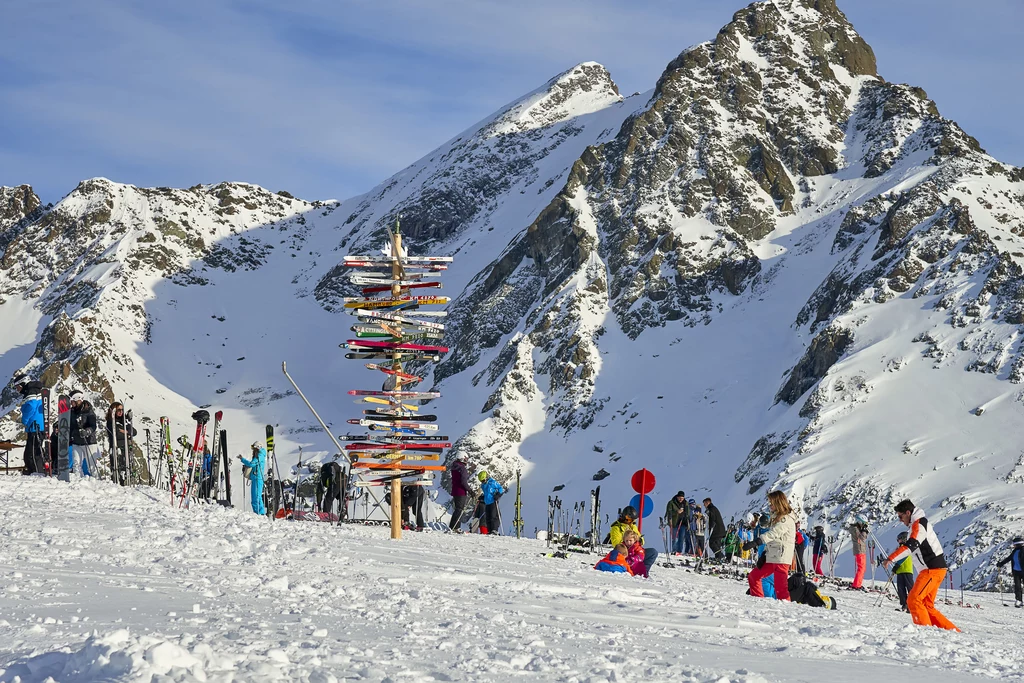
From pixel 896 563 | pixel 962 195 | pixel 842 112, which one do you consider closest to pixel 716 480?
pixel 962 195

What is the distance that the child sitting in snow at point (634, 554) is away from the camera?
16.8 meters

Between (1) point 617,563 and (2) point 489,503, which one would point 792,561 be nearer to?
(1) point 617,563

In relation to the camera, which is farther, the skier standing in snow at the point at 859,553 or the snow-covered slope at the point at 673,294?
the snow-covered slope at the point at 673,294

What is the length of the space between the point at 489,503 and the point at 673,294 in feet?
211

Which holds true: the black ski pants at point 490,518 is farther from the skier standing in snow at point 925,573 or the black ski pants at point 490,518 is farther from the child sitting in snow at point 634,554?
the skier standing in snow at point 925,573

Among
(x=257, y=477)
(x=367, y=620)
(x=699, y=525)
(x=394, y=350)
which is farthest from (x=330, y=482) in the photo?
(x=367, y=620)

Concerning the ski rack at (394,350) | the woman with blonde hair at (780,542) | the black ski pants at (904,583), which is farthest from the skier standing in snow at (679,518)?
the woman with blonde hair at (780,542)

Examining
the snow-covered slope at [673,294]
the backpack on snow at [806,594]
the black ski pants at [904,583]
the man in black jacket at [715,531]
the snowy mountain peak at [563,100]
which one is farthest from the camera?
the snowy mountain peak at [563,100]

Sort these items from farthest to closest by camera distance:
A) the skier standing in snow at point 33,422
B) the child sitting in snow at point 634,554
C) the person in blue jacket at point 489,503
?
the person in blue jacket at point 489,503 < the skier standing in snow at point 33,422 < the child sitting in snow at point 634,554

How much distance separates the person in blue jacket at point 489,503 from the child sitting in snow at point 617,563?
362 inches

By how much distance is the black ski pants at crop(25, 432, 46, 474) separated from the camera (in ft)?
75.3

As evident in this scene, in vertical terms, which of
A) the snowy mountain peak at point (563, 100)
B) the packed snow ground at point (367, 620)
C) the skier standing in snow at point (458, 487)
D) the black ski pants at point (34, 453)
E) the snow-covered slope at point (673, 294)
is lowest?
the packed snow ground at point (367, 620)

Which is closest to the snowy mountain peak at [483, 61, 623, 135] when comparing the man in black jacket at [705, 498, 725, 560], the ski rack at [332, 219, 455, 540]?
the man in black jacket at [705, 498, 725, 560]

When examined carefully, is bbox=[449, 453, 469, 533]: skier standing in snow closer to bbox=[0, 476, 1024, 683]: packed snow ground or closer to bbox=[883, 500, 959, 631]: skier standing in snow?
bbox=[0, 476, 1024, 683]: packed snow ground
